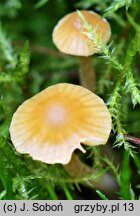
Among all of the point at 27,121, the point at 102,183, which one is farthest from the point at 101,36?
the point at 102,183

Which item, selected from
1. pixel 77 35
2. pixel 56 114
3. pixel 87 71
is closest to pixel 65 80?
pixel 87 71

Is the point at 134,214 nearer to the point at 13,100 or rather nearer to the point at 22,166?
the point at 22,166

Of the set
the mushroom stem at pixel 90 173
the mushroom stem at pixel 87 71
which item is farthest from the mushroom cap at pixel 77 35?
the mushroom stem at pixel 90 173

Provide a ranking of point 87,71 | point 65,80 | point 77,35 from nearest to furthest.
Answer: point 77,35 → point 87,71 → point 65,80

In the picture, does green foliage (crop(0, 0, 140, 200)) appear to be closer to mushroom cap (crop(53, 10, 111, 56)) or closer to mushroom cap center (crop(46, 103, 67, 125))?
mushroom cap (crop(53, 10, 111, 56))

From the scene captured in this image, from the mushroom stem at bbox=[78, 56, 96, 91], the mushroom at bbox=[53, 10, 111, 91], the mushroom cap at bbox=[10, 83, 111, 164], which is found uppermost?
the mushroom at bbox=[53, 10, 111, 91]

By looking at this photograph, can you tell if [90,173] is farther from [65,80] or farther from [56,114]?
[65,80]

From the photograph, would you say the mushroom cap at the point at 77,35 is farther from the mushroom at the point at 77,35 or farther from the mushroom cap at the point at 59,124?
the mushroom cap at the point at 59,124

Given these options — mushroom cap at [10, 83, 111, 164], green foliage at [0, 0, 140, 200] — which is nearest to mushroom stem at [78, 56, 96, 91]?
green foliage at [0, 0, 140, 200]
